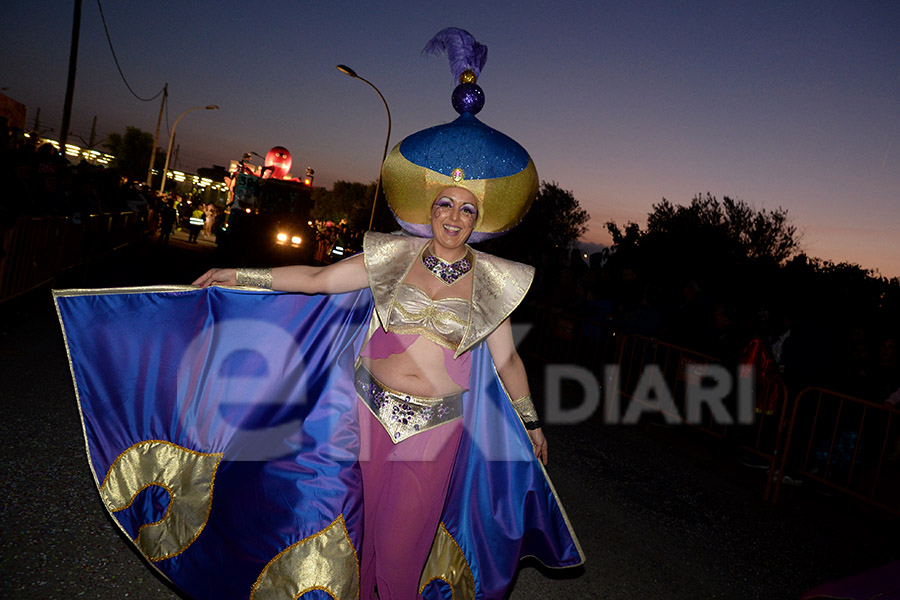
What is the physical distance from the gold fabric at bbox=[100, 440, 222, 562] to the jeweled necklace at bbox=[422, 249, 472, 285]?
46.6 inches

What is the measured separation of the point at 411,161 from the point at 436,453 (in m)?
1.19

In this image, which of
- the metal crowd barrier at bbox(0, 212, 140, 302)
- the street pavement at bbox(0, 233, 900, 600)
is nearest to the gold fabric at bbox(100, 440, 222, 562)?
the street pavement at bbox(0, 233, 900, 600)

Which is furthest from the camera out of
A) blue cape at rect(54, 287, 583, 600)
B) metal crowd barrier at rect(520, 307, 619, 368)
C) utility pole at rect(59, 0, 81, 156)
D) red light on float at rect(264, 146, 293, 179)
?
red light on float at rect(264, 146, 293, 179)

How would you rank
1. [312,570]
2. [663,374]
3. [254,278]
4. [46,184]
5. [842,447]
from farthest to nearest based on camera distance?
[46,184] → [663,374] → [842,447] → [254,278] → [312,570]

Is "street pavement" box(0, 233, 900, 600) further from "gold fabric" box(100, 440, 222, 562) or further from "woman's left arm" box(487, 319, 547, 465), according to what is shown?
"woman's left arm" box(487, 319, 547, 465)

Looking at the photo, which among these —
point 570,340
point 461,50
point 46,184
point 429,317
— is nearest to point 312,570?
point 429,317

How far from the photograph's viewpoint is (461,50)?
8.97ft

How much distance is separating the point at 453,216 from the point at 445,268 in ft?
0.72

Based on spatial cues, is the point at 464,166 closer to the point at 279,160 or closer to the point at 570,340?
the point at 570,340

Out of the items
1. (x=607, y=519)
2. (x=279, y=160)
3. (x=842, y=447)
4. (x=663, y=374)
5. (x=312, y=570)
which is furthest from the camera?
(x=279, y=160)

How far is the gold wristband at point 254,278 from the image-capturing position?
8.26 feet

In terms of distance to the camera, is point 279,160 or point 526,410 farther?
point 279,160

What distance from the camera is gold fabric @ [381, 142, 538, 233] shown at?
2.52m

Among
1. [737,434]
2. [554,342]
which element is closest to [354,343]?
[737,434]
